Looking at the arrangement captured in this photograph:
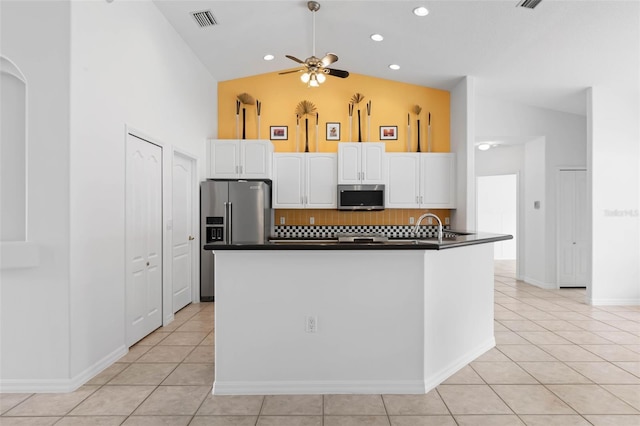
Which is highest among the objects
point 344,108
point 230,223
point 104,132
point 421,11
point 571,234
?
point 421,11

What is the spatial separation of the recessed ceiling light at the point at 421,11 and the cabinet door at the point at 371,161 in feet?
6.65

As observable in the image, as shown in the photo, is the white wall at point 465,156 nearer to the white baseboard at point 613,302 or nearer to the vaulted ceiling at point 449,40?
the vaulted ceiling at point 449,40

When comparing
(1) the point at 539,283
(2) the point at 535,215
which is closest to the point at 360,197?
(2) the point at 535,215

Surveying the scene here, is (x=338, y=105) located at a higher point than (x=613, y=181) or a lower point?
higher

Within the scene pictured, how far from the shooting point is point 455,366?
3.06 metres

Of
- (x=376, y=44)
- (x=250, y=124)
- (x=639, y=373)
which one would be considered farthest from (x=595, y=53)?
(x=250, y=124)

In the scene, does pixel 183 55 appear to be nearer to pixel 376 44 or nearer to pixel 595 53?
pixel 376 44

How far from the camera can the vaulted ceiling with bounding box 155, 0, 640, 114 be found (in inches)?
151

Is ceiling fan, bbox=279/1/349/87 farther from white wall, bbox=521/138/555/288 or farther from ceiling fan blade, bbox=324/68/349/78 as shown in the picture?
white wall, bbox=521/138/555/288

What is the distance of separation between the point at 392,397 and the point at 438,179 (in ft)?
13.0

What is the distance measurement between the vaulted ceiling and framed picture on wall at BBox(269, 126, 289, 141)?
94cm

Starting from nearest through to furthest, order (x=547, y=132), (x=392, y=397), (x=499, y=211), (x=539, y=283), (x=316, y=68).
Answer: (x=392, y=397)
(x=316, y=68)
(x=547, y=132)
(x=539, y=283)
(x=499, y=211)

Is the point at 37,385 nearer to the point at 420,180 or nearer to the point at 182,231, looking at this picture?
the point at 182,231

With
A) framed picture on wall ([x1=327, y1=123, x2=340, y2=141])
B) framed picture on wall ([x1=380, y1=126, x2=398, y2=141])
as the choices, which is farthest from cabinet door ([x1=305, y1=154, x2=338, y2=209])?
framed picture on wall ([x1=380, y1=126, x2=398, y2=141])
